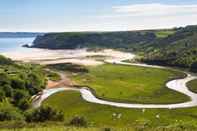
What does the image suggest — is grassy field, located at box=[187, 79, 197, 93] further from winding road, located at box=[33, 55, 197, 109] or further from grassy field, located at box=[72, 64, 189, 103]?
grassy field, located at box=[72, 64, 189, 103]

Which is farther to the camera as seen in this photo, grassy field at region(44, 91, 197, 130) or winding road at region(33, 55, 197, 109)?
winding road at region(33, 55, 197, 109)

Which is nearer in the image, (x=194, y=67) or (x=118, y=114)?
(x=118, y=114)

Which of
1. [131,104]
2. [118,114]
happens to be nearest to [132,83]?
[131,104]

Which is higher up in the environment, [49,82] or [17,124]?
[17,124]

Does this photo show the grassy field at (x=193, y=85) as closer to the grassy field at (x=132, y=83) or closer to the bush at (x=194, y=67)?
the grassy field at (x=132, y=83)

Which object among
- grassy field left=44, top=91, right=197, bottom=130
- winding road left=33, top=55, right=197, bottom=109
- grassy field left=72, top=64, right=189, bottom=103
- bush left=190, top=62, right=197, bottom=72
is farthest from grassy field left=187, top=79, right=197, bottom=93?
grassy field left=44, top=91, right=197, bottom=130

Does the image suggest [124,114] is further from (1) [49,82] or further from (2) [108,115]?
(1) [49,82]

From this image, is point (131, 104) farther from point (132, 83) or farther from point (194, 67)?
Result: point (194, 67)

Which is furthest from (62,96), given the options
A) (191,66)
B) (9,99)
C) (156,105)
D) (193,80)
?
(191,66)
